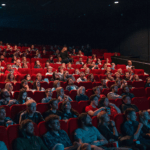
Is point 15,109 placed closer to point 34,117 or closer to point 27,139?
point 34,117

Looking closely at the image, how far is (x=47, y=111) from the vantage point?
6.79ft

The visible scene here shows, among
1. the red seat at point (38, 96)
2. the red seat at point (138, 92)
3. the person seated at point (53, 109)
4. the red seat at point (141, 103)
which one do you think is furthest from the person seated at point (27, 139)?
the red seat at point (138, 92)

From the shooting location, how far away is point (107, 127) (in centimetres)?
192

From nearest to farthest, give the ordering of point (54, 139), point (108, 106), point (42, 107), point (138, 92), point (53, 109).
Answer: point (54, 139)
point (53, 109)
point (42, 107)
point (108, 106)
point (138, 92)

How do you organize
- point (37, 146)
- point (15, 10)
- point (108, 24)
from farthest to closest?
1. point (108, 24)
2. point (15, 10)
3. point (37, 146)

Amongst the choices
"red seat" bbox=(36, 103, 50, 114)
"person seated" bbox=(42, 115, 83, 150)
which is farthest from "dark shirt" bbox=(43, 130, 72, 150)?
"red seat" bbox=(36, 103, 50, 114)

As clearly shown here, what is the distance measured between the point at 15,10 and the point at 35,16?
93 cm

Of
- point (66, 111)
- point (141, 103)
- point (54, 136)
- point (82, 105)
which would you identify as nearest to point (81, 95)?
point (82, 105)

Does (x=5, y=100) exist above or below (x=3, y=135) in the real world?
above

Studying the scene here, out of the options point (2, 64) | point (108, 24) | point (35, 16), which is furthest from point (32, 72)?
point (108, 24)

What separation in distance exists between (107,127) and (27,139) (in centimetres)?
73

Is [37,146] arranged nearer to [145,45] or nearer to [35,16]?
[145,45]

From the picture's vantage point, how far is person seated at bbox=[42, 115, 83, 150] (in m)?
1.62

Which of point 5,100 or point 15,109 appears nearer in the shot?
point 15,109
